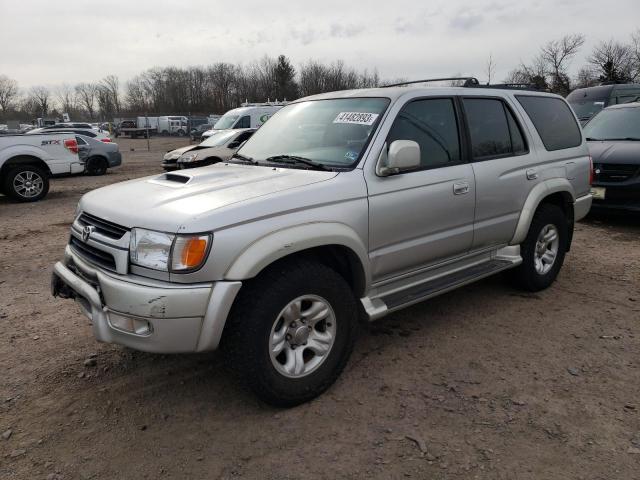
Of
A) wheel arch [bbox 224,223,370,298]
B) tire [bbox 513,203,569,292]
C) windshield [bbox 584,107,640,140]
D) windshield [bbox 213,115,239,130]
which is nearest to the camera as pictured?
wheel arch [bbox 224,223,370,298]

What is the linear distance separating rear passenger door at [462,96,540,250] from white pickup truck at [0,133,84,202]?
32.8 ft

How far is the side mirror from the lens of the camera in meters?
3.12

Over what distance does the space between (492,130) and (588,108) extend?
1066 centimetres

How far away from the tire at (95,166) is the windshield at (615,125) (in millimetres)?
13396

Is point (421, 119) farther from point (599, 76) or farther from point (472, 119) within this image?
point (599, 76)

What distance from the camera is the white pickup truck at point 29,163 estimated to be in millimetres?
10492

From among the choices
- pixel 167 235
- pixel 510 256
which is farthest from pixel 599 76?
pixel 167 235

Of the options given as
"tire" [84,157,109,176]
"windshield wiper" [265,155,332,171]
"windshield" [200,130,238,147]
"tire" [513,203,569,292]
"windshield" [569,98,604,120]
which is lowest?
"tire" [513,203,569,292]

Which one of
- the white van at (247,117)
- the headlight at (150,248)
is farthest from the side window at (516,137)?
the white van at (247,117)

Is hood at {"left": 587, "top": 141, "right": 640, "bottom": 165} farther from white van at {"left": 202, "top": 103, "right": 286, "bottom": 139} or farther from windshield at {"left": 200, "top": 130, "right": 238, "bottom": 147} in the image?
white van at {"left": 202, "top": 103, "right": 286, "bottom": 139}

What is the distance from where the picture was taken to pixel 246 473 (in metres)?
2.47

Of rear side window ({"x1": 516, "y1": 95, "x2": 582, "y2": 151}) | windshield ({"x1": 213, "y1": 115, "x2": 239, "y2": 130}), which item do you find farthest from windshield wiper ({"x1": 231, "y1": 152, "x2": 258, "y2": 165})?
windshield ({"x1": 213, "y1": 115, "x2": 239, "y2": 130})

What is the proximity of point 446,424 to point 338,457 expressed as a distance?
26.2 inches

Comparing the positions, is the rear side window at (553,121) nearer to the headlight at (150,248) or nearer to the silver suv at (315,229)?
the silver suv at (315,229)
